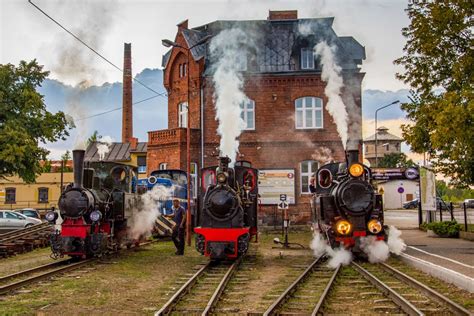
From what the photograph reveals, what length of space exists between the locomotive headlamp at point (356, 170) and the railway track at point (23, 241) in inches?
440

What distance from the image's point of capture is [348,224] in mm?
14070

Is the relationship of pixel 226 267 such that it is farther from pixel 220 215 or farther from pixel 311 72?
pixel 311 72

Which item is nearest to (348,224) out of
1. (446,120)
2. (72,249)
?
(446,120)

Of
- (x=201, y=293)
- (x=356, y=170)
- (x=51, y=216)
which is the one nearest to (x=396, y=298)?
(x=201, y=293)

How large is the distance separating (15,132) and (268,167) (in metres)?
13.2

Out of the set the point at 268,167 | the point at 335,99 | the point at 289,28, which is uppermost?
the point at 289,28

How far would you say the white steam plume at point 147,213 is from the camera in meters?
19.2

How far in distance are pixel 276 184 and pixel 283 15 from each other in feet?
35.9

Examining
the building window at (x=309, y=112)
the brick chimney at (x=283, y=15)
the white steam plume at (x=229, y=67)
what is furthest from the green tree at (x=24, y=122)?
the brick chimney at (x=283, y=15)

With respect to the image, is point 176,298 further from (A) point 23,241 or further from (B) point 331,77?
(B) point 331,77

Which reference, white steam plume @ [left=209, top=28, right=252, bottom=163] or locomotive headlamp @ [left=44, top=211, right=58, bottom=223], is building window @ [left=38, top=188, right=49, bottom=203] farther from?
locomotive headlamp @ [left=44, top=211, right=58, bottom=223]

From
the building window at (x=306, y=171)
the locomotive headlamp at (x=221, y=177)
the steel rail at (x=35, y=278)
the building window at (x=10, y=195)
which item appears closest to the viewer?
the steel rail at (x=35, y=278)

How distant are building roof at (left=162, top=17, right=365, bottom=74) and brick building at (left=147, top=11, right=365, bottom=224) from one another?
0.06 m

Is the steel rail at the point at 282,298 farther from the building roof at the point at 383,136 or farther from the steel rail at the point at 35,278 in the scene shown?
the building roof at the point at 383,136
